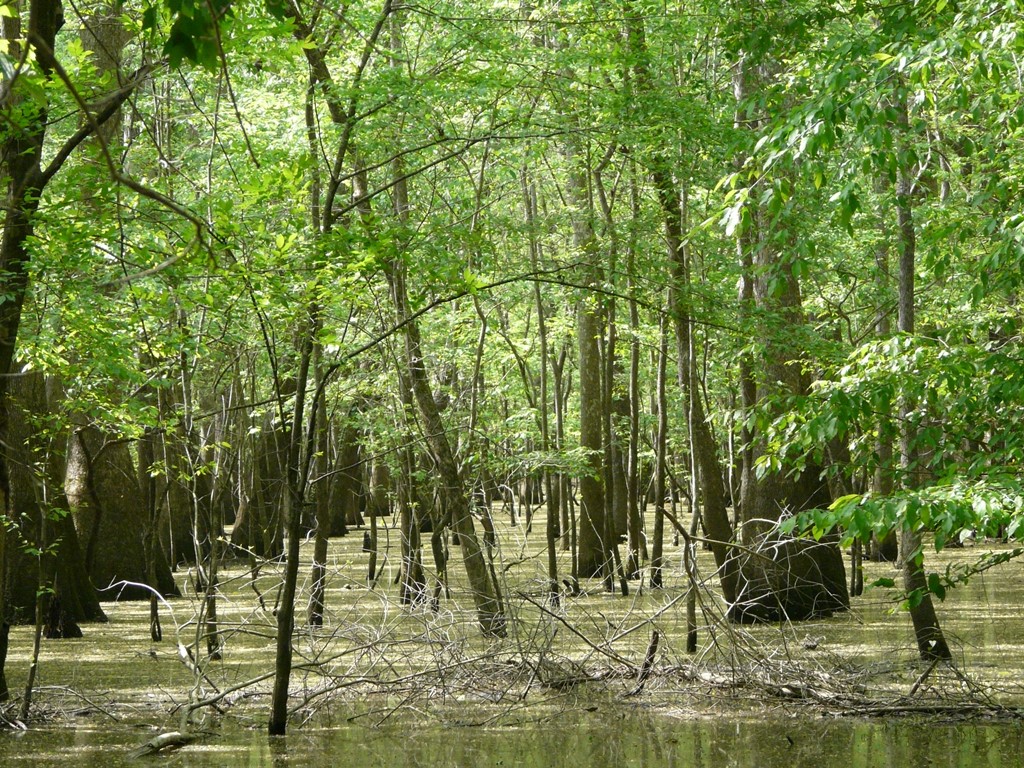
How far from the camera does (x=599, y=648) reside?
376 inches

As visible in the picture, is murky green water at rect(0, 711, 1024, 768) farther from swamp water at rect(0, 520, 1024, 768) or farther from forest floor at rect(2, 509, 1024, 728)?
forest floor at rect(2, 509, 1024, 728)

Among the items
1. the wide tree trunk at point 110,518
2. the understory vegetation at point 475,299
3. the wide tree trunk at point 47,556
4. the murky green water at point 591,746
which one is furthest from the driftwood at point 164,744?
the wide tree trunk at point 110,518

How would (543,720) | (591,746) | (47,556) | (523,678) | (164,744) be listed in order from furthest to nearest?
(47,556) → (523,678) → (543,720) → (591,746) → (164,744)

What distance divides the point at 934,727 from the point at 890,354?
12.2ft

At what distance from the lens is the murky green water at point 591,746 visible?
7582mm

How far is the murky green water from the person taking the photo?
7.58 metres

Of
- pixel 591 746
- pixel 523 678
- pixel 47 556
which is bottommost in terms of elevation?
pixel 591 746

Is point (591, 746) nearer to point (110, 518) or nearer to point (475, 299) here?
point (475, 299)

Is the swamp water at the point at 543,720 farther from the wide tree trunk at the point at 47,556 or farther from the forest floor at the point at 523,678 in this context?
the wide tree trunk at the point at 47,556

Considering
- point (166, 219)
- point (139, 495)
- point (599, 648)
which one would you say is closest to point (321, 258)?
point (166, 219)

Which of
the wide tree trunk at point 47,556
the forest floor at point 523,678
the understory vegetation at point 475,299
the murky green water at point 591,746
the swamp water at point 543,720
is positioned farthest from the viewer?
the wide tree trunk at point 47,556

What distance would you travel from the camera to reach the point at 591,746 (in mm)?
8125

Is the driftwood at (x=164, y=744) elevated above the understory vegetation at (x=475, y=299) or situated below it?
below

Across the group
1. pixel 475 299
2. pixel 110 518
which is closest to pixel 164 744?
pixel 475 299
